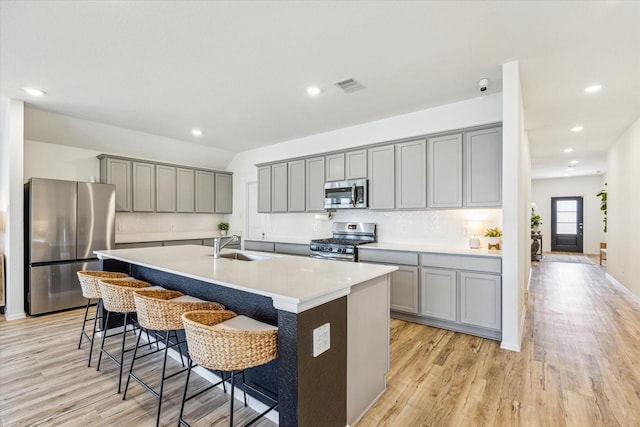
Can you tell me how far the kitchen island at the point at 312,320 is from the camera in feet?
5.04

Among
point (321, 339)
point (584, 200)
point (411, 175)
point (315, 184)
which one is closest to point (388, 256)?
point (411, 175)

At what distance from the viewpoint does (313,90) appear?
348 cm

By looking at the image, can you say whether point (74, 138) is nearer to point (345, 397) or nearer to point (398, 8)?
point (398, 8)

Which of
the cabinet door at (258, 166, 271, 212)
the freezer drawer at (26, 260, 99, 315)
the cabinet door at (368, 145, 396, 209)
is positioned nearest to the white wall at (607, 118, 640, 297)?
the cabinet door at (368, 145, 396, 209)

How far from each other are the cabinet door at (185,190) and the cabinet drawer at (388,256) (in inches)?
152

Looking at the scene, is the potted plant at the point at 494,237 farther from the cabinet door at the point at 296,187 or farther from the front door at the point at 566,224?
the front door at the point at 566,224

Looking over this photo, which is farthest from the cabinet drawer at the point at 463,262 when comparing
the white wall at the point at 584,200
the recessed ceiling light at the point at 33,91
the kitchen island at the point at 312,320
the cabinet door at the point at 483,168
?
the white wall at the point at 584,200

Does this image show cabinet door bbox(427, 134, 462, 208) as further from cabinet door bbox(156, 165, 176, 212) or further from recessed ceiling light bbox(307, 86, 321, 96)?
cabinet door bbox(156, 165, 176, 212)

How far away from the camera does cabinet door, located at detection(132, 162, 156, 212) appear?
542 centimetres

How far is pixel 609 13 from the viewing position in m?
2.14

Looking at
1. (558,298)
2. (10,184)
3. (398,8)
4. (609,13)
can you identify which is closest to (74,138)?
(10,184)

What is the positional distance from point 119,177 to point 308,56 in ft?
13.8

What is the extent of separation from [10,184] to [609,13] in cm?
616

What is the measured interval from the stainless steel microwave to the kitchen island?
80.4 inches
